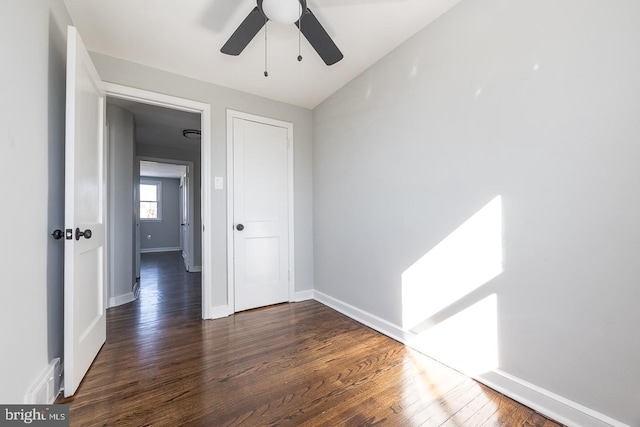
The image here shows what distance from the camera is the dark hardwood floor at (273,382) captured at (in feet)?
4.29

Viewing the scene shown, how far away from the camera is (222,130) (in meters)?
2.72

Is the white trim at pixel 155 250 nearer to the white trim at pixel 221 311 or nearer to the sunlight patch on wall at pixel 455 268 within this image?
the white trim at pixel 221 311

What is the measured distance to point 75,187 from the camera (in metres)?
1.47

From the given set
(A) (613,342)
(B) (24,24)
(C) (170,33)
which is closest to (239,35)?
(C) (170,33)

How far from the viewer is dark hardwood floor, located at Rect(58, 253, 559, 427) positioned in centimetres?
131

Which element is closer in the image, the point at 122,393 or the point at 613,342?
the point at 613,342

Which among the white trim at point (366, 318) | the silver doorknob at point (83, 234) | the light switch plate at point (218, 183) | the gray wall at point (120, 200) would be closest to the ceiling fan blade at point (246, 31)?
the light switch plate at point (218, 183)

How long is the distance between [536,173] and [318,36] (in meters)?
1.49

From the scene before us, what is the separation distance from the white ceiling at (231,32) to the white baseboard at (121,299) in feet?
8.37

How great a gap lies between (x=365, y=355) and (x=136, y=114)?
3.91 m

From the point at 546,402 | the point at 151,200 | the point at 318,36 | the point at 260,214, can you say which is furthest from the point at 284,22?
the point at 151,200

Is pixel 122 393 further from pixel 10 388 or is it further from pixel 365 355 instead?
pixel 365 355

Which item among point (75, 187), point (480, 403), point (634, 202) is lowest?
point (480, 403)

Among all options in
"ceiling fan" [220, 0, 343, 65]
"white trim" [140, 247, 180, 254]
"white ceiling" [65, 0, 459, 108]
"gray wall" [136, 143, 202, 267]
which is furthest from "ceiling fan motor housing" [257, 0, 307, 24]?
"white trim" [140, 247, 180, 254]
